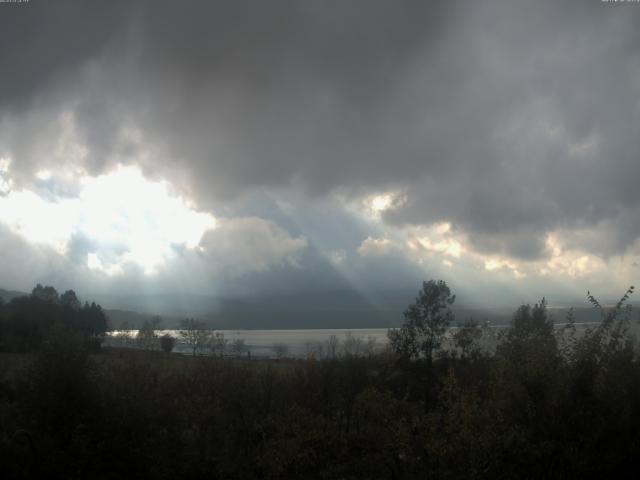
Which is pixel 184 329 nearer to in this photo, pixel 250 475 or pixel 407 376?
pixel 407 376

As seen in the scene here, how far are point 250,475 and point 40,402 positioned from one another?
8.10m

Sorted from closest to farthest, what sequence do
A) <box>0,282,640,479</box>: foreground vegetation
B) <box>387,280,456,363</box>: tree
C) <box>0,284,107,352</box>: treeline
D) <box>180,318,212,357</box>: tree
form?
<box>0,282,640,479</box>: foreground vegetation → <box>387,280,456,363</box>: tree → <box>0,284,107,352</box>: treeline → <box>180,318,212,357</box>: tree

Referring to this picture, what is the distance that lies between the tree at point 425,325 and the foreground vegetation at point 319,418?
65.7 ft

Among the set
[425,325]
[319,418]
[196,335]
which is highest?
[425,325]

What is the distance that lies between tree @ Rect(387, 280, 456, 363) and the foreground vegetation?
20.0m

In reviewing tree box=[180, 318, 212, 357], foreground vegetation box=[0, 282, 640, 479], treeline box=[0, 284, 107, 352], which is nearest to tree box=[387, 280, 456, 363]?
foreground vegetation box=[0, 282, 640, 479]

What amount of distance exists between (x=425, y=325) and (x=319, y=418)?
91.7 feet

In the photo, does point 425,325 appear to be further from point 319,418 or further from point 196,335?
point 196,335

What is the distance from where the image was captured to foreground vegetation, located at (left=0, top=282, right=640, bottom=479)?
43.2 feet

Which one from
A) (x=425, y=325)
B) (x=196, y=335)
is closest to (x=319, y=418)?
(x=425, y=325)

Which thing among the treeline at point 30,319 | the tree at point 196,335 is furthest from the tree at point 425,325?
the tree at point 196,335

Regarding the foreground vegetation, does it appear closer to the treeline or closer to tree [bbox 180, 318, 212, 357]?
the treeline

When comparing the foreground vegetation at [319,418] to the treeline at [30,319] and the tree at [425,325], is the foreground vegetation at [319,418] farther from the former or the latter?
the treeline at [30,319]

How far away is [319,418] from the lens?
22.4 metres
